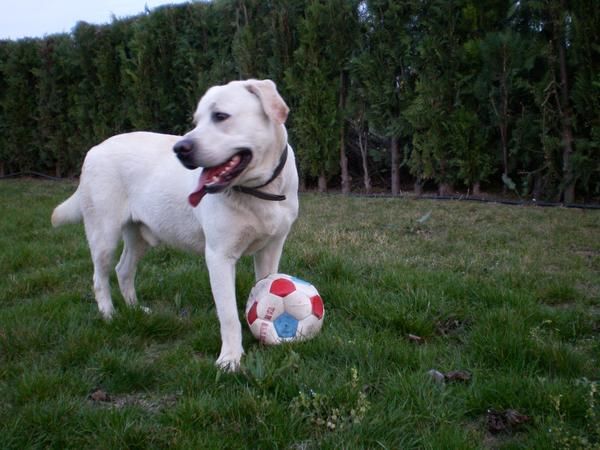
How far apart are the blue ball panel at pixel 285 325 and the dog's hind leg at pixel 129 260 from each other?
4.45ft

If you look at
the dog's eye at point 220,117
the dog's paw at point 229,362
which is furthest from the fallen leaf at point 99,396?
the dog's eye at point 220,117

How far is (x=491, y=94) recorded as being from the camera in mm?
7465

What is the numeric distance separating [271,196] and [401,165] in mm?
5965

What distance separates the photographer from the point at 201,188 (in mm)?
2695

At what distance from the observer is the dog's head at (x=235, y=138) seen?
2.68 m

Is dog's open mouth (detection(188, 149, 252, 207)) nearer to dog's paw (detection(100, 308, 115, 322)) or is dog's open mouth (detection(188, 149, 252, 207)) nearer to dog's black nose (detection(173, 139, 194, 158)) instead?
dog's black nose (detection(173, 139, 194, 158))

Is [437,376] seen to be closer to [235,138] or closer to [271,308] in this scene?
[271,308]

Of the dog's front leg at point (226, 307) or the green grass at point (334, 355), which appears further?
the dog's front leg at point (226, 307)

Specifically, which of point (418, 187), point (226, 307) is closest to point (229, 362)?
point (226, 307)

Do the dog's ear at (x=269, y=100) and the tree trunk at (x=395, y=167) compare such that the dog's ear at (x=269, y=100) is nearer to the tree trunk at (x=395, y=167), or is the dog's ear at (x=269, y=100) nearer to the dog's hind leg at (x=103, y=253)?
the dog's hind leg at (x=103, y=253)

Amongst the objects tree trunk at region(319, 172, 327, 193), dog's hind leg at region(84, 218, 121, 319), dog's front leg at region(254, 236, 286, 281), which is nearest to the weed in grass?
dog's front leg at region(254, 236, 286, 281)

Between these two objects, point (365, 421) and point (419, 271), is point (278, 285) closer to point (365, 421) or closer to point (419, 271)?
point (365, 421)

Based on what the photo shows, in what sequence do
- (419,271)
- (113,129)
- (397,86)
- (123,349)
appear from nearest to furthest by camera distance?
(123,349), (419,271), (397,86), (113,129)

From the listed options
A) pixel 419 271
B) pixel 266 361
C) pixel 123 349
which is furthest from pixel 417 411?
pixel 419 271
